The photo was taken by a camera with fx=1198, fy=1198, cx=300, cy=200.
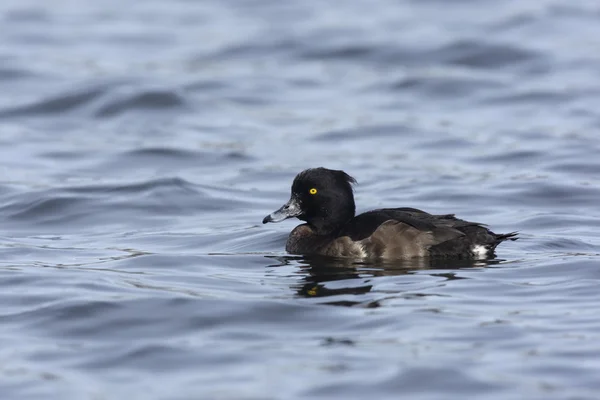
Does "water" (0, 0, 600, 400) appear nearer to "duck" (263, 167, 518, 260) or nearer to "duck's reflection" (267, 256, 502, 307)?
"duck's reflection" (267, 256, 502, 307)

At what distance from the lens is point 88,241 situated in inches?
469

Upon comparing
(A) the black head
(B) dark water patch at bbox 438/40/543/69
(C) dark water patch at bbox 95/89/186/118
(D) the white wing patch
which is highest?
(B) dark water patch at bbox 438/40/543/69

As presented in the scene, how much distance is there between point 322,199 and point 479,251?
1.53 metres

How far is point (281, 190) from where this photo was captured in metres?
14.8

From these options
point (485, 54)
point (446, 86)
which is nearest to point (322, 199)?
point (446, 86)

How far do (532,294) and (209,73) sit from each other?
14688 mm

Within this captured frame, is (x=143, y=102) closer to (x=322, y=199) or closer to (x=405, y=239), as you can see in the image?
(x=322, y=199)

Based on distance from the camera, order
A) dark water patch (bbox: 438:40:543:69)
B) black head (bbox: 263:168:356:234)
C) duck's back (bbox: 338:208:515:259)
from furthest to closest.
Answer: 1. dark water patch (bbox: 438:40:543:69)
2. black head (bbox: 263:168:356:234)
3. duck's back (bbox: 338:208:515:259)

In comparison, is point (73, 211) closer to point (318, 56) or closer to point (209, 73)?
point (209, 73)

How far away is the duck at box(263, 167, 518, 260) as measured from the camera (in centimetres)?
1006

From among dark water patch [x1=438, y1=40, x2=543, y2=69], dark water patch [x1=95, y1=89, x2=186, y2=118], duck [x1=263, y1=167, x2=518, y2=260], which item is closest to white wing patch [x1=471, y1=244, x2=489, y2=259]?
duck [x1=263, y1=167, x2=518, y2=260]

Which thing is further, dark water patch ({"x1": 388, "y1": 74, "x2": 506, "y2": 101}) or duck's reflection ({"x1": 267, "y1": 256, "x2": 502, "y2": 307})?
dark water patch ({"x1": 388, "y1": 74, "x2": 506, "y2": 101})

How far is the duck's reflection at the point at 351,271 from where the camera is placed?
30.2 feet

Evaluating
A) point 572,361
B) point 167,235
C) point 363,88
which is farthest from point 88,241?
point 363,88
